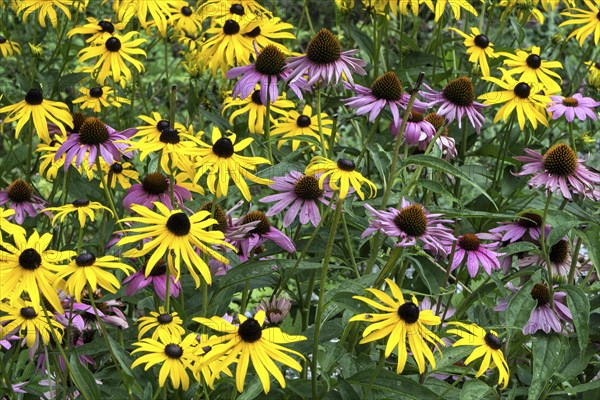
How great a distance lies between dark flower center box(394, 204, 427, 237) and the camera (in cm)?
136

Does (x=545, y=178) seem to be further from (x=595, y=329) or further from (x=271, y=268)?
(x=271, y=268)

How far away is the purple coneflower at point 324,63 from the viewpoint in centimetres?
163

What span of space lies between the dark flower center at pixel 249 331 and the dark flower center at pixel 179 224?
6.6 inches

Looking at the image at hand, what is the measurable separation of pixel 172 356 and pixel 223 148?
346 mm

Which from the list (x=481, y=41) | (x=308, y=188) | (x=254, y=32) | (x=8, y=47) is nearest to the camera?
(x=308, y=188)

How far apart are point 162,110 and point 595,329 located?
2.88 m

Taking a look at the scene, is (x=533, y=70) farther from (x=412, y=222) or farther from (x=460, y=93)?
(x=412, y=222)

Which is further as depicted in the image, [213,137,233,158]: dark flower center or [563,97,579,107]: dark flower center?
[563,97,579,107]: dark flower center

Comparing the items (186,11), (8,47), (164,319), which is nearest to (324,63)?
(164,319)

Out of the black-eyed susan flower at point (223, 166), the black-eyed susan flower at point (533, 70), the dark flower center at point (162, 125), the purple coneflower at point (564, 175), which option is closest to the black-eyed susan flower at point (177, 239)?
the black-eyed susan flower at point (223, 166)

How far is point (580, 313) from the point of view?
145 cm

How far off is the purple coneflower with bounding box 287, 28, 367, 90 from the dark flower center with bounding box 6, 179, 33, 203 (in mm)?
672

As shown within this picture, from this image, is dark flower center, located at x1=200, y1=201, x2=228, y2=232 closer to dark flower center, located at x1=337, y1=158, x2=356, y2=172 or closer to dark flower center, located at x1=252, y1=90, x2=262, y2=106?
dark flower center, located at x1=337, y1=158, x2=356, y2=172

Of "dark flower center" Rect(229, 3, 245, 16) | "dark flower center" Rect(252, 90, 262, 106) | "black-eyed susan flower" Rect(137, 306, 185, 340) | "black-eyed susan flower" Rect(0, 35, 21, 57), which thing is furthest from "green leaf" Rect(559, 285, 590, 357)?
"black-eyed susan flower" Rect(0, 35, 21, 57)
